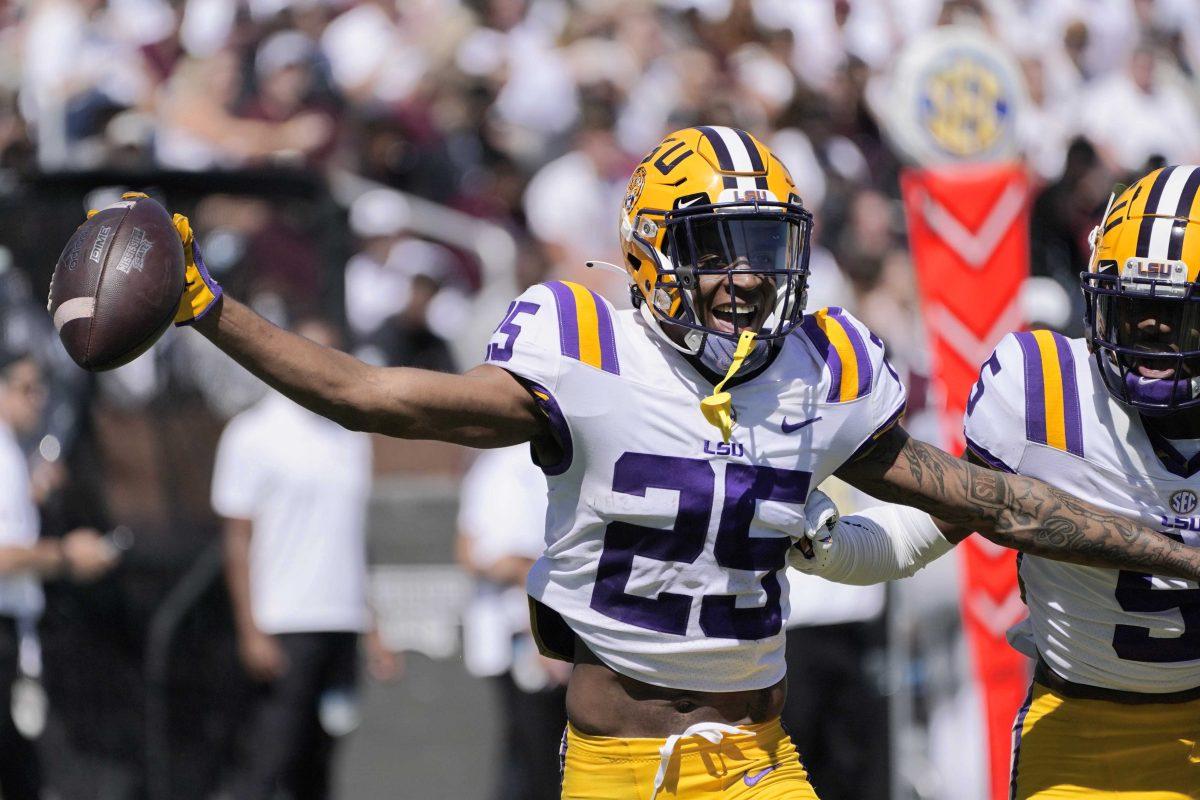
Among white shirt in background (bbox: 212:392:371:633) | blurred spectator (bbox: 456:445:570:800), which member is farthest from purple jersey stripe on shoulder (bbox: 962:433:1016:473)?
white shirt in background (bbox: 212:392:371:633)

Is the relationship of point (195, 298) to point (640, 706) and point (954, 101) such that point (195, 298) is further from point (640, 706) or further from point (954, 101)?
point (954, 101)

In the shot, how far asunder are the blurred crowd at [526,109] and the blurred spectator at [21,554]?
142 cm

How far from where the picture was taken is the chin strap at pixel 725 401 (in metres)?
3.31

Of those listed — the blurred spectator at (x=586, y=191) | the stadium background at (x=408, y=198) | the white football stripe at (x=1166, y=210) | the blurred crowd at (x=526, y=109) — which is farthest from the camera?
the blurred spectator at (x=586, y=191)

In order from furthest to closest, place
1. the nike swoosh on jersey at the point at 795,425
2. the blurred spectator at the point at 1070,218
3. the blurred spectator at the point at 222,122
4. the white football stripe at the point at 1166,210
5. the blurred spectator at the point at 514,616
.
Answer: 1. the blurred spectator at the point at 222,122
2. the blurred spectator at the point at 1070,218
3. the blurred spectator at the point at 514,616
4. the white football stripe at the point at 1166,210
5. the nike swoosh on jersey at the point at 795,425

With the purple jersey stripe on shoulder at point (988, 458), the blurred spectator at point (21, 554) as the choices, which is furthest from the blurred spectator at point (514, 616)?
the purple jersey stripe on shoulder at point (988, 458)

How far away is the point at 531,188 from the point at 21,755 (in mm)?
4049

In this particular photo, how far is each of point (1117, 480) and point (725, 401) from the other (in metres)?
0.89

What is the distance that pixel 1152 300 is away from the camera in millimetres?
3518

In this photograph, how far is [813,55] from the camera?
1068cm

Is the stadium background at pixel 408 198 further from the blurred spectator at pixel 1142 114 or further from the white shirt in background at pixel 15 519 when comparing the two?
the white shirt in background at pixel 15 519

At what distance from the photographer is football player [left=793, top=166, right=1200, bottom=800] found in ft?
11.7

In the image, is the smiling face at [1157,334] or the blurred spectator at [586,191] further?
the blurred spectator at [586,191]

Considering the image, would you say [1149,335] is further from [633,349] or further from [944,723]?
[944,723]
